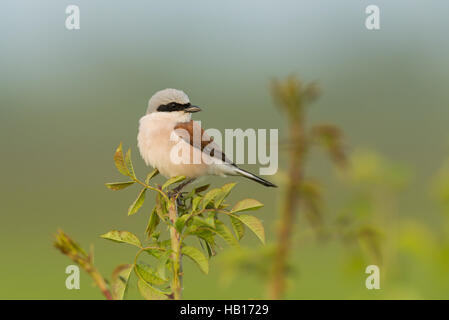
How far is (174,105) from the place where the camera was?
386 centimetres

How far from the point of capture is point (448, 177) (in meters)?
2.86

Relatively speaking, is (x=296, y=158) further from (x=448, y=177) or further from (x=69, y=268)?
(x=448, y=177)

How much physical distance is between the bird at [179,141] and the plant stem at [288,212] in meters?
1.71

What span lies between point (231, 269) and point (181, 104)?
1890mm

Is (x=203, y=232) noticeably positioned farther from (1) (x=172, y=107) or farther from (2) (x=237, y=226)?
(1) (x=172, y=107)

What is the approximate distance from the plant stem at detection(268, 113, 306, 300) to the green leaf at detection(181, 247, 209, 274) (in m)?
0.30

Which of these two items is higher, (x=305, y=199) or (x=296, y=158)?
(x=296, y=158)

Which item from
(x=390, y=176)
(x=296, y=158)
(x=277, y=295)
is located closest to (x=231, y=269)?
(x=277, y=295)

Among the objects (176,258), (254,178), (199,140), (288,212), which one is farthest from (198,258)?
(199,140)

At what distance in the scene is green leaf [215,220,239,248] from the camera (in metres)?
1.66

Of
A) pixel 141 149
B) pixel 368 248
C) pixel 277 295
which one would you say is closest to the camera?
pixel 277 295

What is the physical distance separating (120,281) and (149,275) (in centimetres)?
9

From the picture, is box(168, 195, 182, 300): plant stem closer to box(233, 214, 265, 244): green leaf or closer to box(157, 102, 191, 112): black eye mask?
box(233, 214, 265, 244): green leaf

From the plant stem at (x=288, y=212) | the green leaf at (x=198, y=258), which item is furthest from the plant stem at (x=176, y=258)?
the plant stem at (x=288, y=212)
